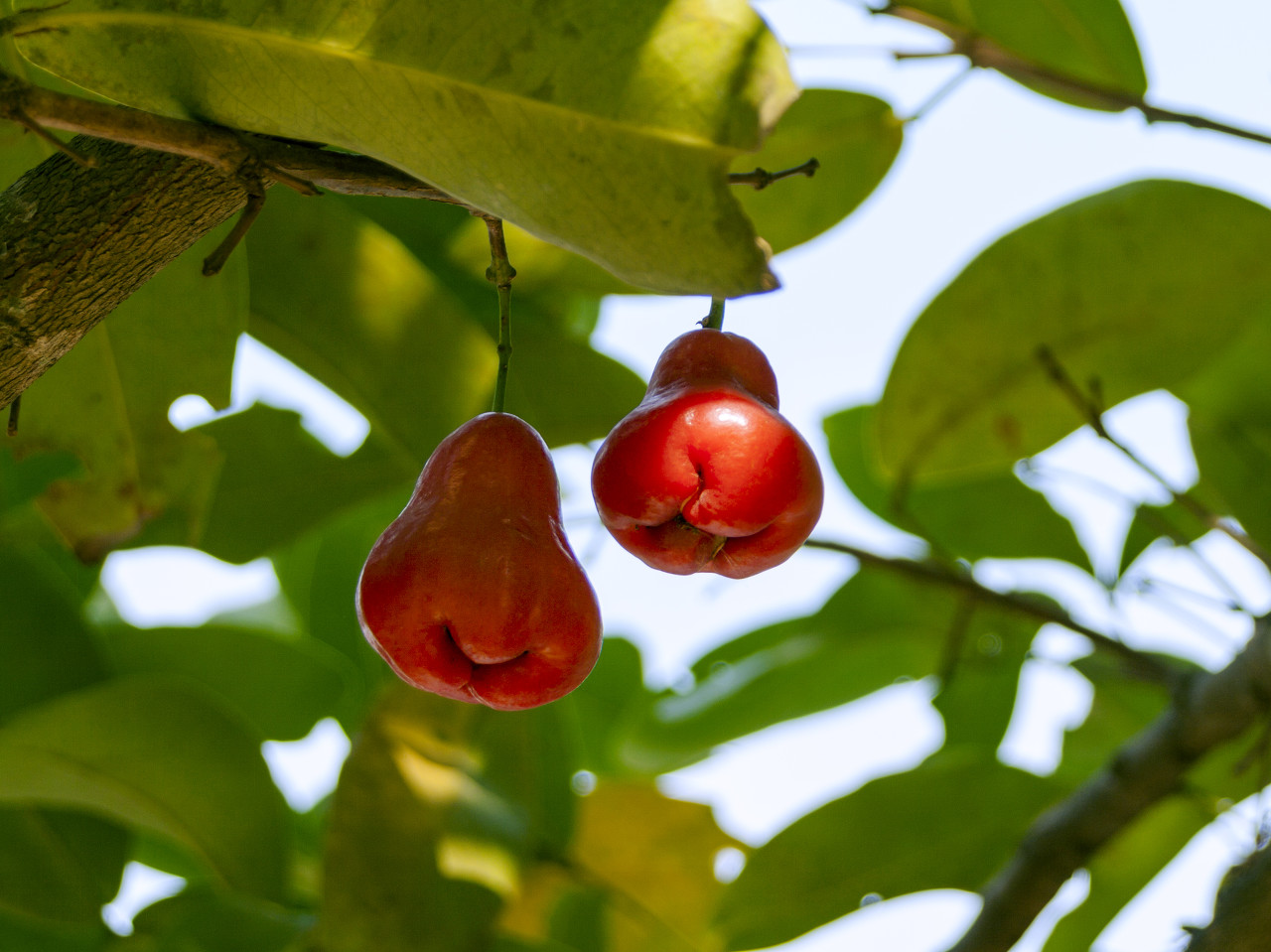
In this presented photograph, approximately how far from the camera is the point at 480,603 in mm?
663

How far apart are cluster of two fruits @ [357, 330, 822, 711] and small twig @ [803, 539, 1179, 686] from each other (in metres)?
0.67

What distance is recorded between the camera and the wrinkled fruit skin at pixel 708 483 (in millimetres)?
689

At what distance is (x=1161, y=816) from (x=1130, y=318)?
72 centimetres

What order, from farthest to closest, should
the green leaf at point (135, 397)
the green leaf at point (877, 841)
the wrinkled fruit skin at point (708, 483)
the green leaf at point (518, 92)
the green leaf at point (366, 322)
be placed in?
the green leaf at point (877, 841) → the green leaf at point (366, 322) → the green leaf at point (135, 397) → the wrinkled fruit skin at point (708, 483) → the green leaf at point (518, 92)

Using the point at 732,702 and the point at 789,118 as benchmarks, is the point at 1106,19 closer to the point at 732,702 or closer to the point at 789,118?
the point at 789,118

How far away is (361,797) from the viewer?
143 cm

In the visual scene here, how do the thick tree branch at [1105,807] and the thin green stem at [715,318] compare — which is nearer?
the thin green stem at [715,318]

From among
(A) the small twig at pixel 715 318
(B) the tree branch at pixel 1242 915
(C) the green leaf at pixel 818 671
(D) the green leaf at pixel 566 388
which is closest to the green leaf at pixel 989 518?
(C) the green leaf at pixel 818 671

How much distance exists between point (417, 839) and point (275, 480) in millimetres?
462

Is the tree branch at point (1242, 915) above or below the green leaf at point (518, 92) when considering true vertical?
below

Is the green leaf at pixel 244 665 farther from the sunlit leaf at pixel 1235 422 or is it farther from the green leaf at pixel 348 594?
the sunlit leaf at pixel 1235 422

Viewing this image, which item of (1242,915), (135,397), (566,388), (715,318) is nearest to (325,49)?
(715,318)

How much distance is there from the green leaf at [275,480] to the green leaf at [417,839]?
0.25 m

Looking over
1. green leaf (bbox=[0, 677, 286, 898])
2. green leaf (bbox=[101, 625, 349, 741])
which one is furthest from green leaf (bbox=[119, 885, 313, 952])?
green leaf (bbox=[101, 625, 349, 741])
